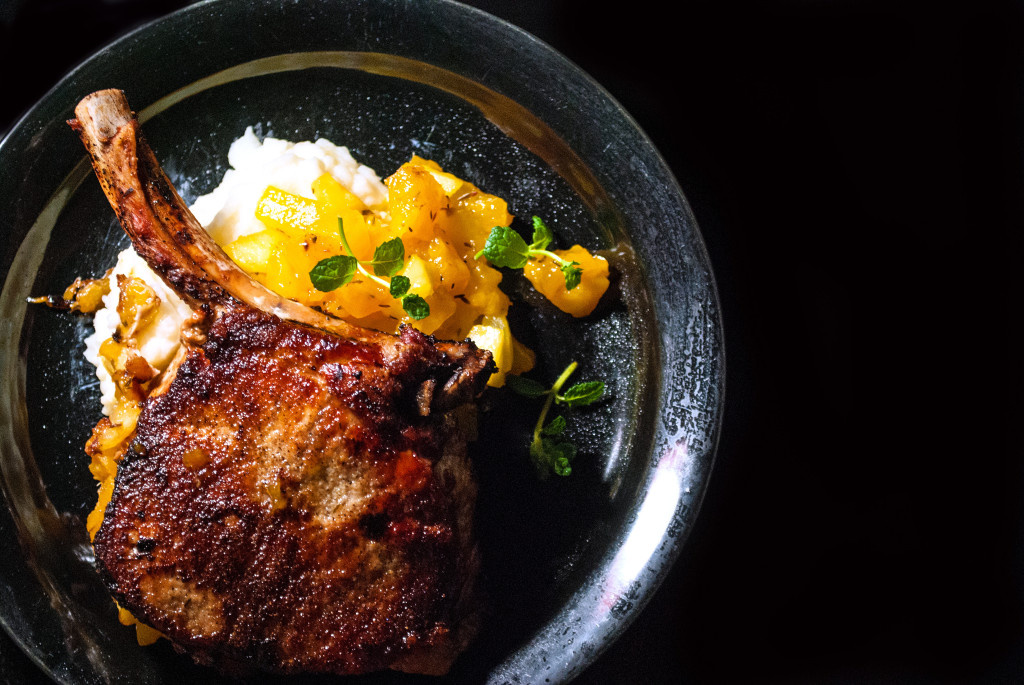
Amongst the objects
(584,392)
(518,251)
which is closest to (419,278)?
(518,251)

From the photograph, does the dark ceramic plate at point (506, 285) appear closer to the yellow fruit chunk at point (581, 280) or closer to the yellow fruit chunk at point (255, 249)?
the yellow fruit chunk at point (581, 280)

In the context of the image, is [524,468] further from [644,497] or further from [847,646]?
[847,646]

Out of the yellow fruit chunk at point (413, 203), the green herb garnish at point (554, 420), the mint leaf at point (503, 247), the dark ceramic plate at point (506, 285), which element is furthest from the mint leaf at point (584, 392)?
the yellow fruit chunk at point (413, 203)

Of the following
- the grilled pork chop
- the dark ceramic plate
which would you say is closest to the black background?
the dark ceramic plate

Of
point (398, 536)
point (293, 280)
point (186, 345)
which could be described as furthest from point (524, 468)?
point (186, 345)

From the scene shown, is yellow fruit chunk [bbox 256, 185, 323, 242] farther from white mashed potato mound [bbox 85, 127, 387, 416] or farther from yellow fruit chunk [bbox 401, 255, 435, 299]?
yellow fruit chunk [bbox 401, 255, 435, 299]

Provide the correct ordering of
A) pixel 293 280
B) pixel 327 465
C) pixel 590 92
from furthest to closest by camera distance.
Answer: pixel 590 92, pixel 293 280, pixel 327 465
